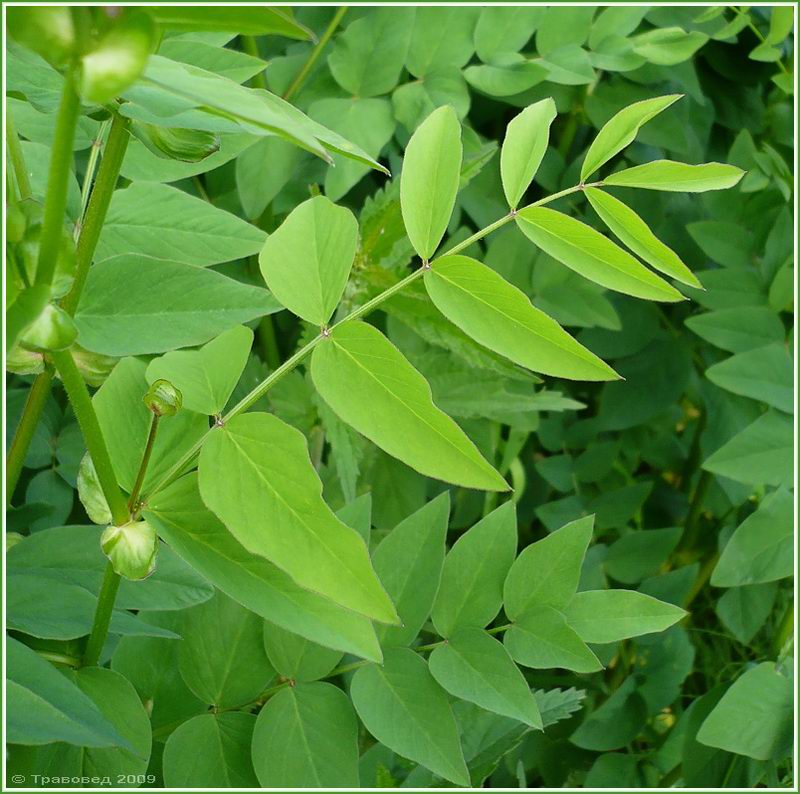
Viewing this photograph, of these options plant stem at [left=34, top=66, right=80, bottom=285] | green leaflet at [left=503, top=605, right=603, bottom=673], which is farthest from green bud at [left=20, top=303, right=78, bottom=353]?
green leaflet at [left=503, top=605, right=603, bottom=673]

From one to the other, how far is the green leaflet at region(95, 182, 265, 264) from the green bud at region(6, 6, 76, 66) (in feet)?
0.61

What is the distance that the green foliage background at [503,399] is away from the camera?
378mm

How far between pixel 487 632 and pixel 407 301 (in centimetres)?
21

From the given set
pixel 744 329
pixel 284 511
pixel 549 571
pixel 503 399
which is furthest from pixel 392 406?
pixel 744 329

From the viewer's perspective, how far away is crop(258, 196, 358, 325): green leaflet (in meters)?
0.31

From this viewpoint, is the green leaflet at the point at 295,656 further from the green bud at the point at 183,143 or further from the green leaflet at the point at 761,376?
the green leaflet at the point at 761,376

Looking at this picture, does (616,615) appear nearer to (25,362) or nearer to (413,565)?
(413,565)

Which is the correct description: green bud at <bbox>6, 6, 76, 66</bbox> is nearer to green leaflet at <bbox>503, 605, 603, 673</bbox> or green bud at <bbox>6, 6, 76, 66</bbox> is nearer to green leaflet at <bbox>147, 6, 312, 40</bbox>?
green leaflet at <bbox>147, 6, 312, 40</bbox>

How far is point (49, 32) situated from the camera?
7.8 inches

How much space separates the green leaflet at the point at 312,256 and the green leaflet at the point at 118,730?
158 mm

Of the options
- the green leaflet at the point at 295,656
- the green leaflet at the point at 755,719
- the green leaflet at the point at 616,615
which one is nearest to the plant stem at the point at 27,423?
the green leaflet at the point at 295,656

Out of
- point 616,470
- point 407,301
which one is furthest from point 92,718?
point 616,470

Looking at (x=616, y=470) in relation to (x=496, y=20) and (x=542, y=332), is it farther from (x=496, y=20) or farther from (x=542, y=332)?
(x=542, y=332)

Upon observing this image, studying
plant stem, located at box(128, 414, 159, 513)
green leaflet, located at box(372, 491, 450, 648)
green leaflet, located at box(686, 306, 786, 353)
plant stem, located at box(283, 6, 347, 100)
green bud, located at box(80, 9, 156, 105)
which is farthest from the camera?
green leaflet, located at box(686, 306, 786, 353)
